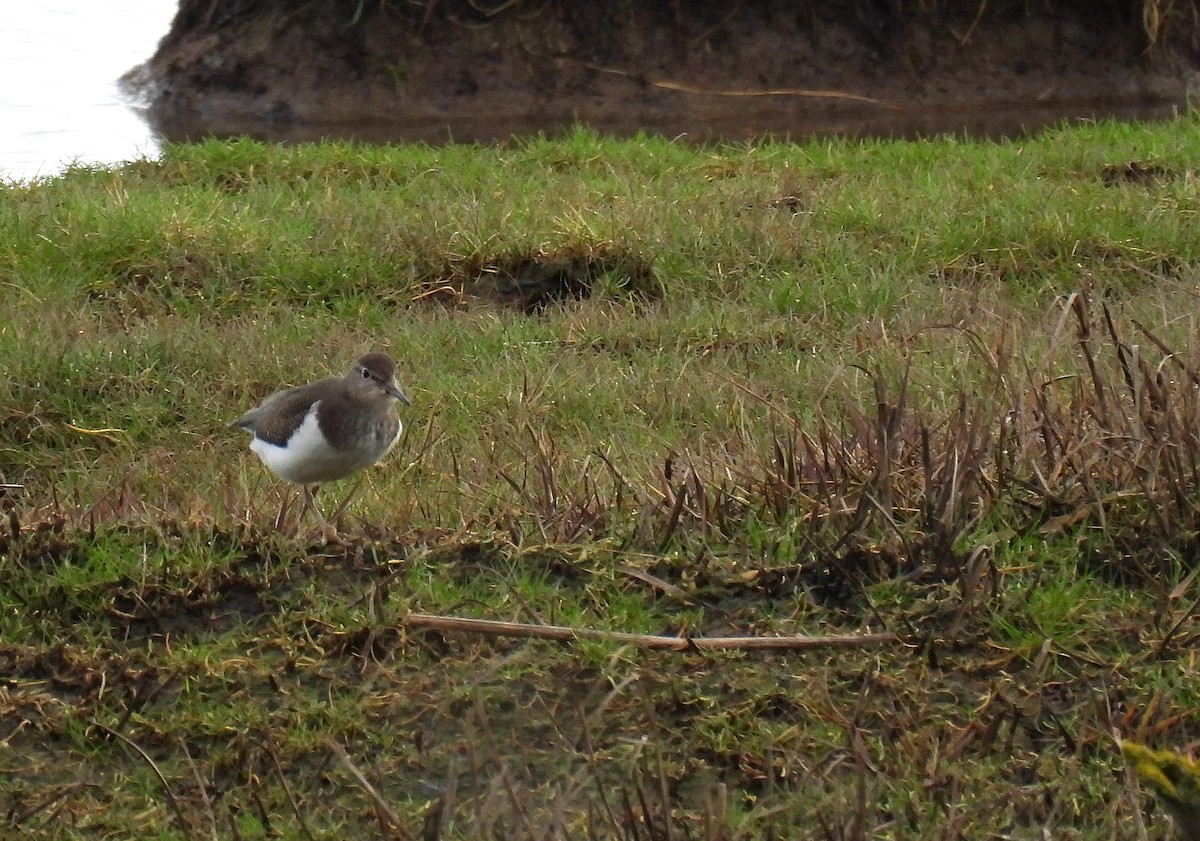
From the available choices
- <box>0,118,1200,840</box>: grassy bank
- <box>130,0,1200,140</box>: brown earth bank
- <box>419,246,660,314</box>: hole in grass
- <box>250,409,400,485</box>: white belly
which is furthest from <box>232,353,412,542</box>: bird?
<box>130,0,1200,140</box>: brown earth bank

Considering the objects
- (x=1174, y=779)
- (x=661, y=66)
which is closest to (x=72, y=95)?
(x=661, y=66)

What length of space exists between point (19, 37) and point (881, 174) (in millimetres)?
7086

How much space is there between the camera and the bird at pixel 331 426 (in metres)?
4.25

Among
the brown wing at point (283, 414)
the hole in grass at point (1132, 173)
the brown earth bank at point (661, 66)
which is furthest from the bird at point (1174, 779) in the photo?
the brown earth bank at point (661, 66)

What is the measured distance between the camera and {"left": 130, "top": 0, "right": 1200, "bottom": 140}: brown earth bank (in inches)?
430

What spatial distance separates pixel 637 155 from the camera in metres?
9.01

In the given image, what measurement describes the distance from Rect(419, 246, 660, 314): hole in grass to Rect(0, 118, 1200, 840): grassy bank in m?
0.79

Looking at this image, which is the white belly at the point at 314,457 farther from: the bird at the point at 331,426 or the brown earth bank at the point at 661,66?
the brown earth bank at the point at 661,66

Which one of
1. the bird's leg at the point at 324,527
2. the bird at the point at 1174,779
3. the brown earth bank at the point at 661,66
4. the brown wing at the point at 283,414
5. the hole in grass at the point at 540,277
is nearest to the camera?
the bird at the point at 1174,779

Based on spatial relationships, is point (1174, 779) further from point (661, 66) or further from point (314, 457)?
point (661, 66)

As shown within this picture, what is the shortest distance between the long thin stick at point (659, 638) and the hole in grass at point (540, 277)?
3615 mm

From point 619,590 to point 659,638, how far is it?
28 cm

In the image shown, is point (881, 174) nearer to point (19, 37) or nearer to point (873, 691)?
point (873, 691)

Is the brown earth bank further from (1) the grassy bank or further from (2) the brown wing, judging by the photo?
(2) the brown wing
